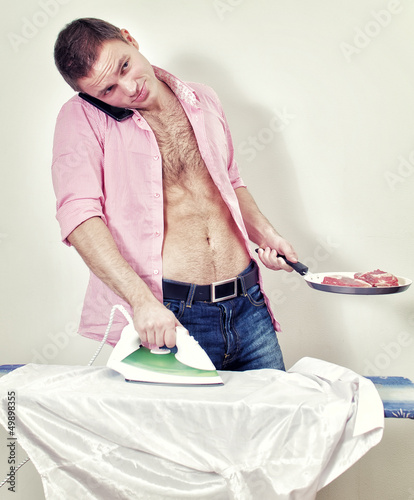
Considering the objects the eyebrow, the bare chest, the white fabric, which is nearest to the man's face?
the eyebrow

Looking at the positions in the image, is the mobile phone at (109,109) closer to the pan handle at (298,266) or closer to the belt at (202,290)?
the belt at (202,290)

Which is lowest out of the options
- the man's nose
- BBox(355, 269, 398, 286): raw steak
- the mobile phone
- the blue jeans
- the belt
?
the blue jeans

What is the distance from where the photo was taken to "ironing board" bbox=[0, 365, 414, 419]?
4.42 feet

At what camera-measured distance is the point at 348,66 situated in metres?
2.15

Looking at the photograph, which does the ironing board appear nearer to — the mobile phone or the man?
the man

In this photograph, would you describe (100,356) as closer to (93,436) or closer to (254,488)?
(93,436)

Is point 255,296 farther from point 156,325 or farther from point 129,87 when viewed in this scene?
point 129,87

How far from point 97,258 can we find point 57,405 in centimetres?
40

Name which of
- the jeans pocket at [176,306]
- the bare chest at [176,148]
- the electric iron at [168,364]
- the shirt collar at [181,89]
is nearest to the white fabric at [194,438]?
the electric iron at [168,364]

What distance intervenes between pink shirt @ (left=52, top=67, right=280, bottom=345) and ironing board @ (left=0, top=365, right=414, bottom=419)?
0.53 metres

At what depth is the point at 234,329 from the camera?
166 cm

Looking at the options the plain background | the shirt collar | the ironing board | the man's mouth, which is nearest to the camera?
the ironing board

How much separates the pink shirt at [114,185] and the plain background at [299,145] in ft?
1.82

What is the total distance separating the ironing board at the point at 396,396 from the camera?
1347 millimetres
